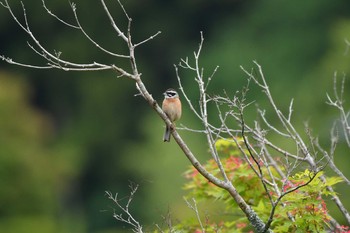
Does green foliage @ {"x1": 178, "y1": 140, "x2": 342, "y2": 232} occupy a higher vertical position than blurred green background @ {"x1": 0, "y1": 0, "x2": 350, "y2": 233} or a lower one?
higher

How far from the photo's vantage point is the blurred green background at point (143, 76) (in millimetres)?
39344

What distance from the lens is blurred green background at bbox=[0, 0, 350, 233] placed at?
39.3 meters

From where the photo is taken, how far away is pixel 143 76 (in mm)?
45094

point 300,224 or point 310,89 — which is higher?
point 300,224

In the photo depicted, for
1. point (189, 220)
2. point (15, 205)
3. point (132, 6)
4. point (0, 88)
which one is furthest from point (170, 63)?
point (189, 220)

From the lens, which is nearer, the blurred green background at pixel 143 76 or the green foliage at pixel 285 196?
the green foliage at pixel 285 196

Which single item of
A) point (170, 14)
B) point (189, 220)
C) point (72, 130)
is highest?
point (189, 220)

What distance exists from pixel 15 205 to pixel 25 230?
702 millimetres

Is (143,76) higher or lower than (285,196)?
lower

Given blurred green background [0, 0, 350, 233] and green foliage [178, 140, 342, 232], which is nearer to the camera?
green foliage [178, 140, 342, 232]

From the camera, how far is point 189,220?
12.3 m

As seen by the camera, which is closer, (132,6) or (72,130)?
(72,130)

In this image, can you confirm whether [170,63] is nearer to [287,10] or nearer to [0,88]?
[287,10]

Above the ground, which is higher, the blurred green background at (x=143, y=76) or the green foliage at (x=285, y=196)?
the green foliage at (x=285, y=196)
